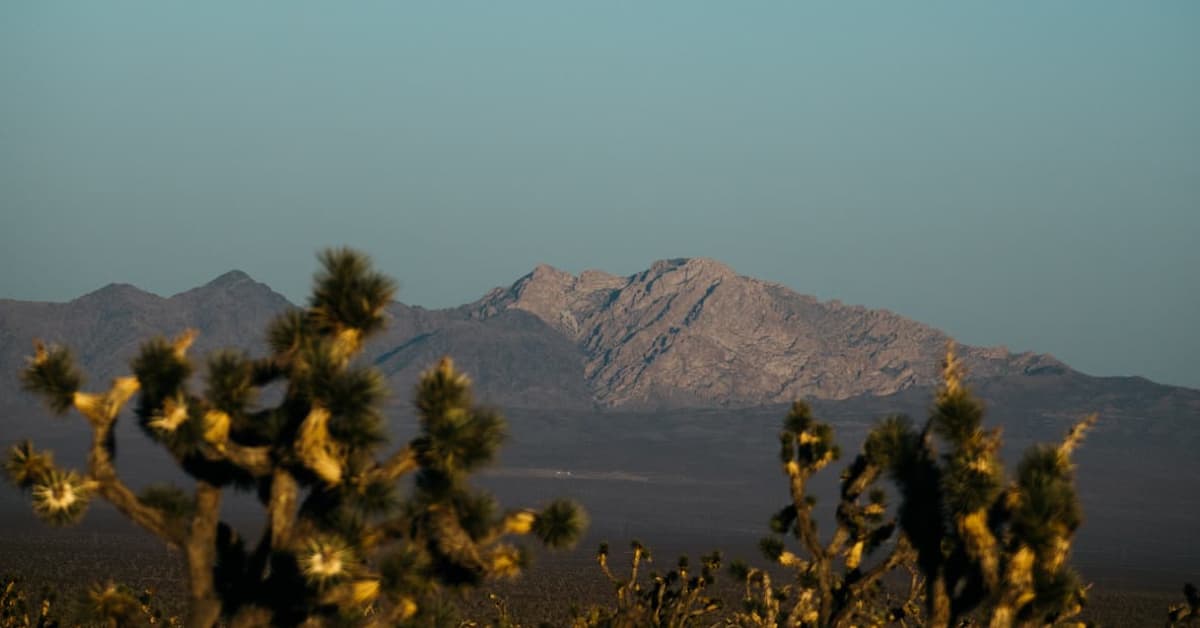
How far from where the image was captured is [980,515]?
10625mm

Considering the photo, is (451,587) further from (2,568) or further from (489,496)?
(2,568)

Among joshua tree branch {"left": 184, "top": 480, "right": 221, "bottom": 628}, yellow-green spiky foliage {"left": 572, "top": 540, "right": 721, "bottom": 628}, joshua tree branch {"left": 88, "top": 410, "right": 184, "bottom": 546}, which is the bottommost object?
yellow-green spiky foliage {"left": 572, "top": 540, "right": 721, "bottom": 628}

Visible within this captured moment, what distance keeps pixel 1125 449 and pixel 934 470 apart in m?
197

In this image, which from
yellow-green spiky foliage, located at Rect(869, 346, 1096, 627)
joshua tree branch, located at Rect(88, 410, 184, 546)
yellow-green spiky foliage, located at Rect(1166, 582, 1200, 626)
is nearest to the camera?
joshua tree branch, located at Rect(88, 410, 184, 546)

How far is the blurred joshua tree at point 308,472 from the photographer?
9.51 meters

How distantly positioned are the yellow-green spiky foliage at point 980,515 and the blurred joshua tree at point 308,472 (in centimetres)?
260

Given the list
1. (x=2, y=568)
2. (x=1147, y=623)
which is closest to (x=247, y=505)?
(x=2, y=568)

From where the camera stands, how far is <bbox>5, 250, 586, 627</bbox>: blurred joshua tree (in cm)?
951

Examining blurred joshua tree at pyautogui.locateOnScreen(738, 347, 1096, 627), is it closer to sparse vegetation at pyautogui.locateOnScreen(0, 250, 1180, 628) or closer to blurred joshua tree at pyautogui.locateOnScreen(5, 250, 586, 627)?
sparse vegetation at pyautogui.locateOnScreen(0, 250, 1180, 628)

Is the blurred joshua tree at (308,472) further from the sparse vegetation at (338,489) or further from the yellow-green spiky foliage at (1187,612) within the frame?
the yellow-green spiky foliage at (1187,612)

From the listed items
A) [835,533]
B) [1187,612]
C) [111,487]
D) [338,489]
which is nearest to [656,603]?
[835,533]

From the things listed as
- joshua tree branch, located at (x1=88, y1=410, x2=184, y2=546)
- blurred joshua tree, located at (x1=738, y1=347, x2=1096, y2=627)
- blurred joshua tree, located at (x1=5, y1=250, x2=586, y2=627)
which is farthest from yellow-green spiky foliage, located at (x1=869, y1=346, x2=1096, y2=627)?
joshua tree branch, located at (x1=88, y1=410, x2=184, y2=546)

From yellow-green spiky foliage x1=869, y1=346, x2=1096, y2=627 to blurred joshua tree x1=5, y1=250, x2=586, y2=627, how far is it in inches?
102

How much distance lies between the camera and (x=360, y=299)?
990cm
